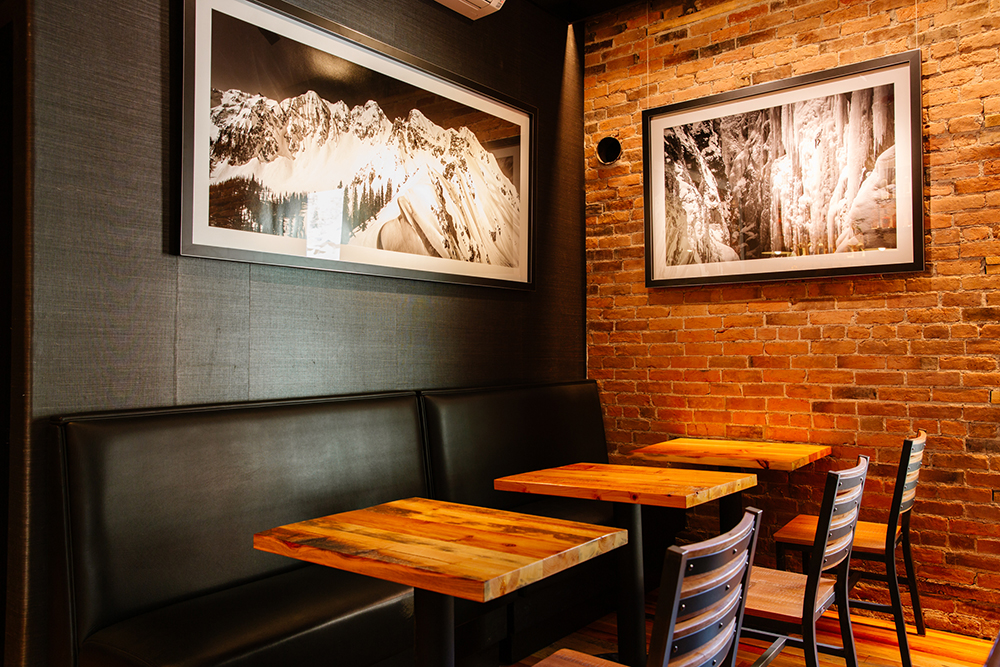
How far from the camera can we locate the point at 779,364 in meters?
3.95

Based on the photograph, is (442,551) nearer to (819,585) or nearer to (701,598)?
(701,598)

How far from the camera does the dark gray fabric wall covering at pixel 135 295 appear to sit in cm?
219

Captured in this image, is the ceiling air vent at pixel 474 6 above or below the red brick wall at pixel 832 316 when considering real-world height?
above

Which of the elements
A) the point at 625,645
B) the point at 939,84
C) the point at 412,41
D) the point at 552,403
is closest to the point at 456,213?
the point at 412,41

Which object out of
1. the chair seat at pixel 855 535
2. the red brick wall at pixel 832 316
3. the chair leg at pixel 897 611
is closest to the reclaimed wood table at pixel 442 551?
the chair seat at pixel 855 535

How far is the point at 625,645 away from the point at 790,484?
163cm

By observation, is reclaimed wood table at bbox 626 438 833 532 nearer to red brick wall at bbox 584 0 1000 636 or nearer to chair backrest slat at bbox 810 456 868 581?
red brick wall at bbox 584 0 1000 636

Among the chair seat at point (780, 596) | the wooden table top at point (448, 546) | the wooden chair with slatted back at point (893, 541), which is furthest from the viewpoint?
the wooden chair with slatted back at point (893, 541)

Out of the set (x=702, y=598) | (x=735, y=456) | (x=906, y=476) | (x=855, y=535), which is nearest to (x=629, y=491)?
(x=702, y=598)

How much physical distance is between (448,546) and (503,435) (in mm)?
1711

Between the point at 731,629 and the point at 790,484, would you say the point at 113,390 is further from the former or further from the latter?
the point at 790,484

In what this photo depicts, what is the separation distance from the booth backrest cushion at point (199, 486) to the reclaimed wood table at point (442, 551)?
45 centimetres

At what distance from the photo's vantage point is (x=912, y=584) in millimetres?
3240

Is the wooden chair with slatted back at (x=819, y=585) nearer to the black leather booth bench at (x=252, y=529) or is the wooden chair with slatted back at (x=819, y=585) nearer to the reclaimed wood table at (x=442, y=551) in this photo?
the reclaimed wood table at (x=442, y=551)
